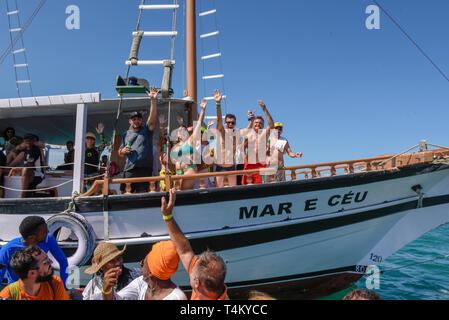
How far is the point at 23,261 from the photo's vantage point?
221 cm

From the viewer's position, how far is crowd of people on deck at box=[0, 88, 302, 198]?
462 centimetres

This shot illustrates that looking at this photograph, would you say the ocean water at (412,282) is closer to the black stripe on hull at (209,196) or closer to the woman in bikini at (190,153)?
the black stripe on hull at (209,196)

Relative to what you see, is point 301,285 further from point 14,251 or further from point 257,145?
point 14,251

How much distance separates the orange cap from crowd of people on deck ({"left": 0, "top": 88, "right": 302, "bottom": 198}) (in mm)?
2060

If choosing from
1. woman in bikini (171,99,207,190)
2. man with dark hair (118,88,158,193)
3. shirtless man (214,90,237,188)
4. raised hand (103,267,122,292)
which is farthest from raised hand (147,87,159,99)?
raised hand (103,267,122,292)

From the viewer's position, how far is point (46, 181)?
18.4 feet

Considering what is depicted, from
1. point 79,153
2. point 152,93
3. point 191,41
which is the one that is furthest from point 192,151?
point 191,41

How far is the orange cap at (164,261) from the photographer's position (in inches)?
88.8

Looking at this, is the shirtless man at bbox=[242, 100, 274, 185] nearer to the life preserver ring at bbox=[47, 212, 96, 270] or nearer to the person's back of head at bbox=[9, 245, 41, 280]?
the life preserver ring at bbox=[47, 212, 96, 270]

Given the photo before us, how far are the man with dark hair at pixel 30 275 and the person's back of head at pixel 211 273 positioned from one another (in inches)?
50.7

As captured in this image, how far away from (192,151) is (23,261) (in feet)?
9.10

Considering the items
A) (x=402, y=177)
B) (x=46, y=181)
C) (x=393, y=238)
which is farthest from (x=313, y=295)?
(x=46, y=181)
